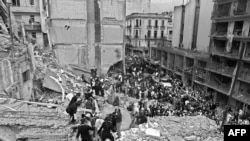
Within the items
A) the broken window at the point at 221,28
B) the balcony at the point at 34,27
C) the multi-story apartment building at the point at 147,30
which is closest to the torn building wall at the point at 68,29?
the balcony at the point at 34,27

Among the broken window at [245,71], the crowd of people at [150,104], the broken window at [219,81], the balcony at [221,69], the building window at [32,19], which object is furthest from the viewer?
the building window at [32,19]

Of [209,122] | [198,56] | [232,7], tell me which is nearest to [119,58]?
[198,56]

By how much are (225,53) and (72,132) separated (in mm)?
17523

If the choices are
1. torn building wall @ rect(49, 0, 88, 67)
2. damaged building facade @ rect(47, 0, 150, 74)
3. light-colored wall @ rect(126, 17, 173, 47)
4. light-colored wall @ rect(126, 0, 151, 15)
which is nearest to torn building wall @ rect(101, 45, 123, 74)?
damaged building facade @ rect(47, 0, 150, 74)

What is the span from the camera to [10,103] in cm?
884

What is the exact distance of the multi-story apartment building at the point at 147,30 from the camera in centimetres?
3950

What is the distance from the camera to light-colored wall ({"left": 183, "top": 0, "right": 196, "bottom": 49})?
94.5ft

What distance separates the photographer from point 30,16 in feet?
85.5

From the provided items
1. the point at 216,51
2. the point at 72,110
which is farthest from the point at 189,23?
the point at 72,110

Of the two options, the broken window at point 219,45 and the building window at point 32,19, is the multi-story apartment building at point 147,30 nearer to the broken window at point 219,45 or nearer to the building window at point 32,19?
the broken window at point 219,45

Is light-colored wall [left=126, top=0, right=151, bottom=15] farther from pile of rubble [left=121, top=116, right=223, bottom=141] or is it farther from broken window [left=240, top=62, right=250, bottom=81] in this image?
pile of rubble [left=121, top=116, right=223, bottom=141]

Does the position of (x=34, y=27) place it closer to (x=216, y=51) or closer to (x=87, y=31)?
(x=87, y=31)

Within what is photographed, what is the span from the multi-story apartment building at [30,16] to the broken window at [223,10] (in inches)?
887

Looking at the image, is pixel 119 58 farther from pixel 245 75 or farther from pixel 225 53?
pixel 245 75
